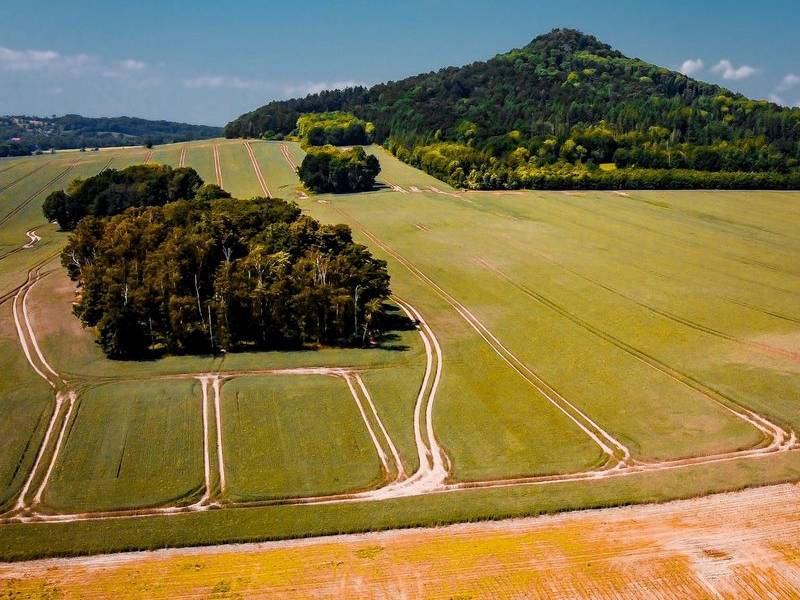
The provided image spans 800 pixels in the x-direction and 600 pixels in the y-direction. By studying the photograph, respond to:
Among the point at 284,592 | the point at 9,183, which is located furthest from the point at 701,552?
the point at 9,183

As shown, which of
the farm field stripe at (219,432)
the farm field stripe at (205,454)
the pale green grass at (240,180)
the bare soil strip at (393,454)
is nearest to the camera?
the bare soil strip at (393,454)

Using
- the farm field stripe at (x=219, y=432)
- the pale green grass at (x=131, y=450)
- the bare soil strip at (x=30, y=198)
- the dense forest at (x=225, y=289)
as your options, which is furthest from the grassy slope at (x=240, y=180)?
the pale green grass at (x=131, y=450)

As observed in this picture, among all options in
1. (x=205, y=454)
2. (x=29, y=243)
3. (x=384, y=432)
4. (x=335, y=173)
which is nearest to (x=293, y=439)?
(x=205, y=454)

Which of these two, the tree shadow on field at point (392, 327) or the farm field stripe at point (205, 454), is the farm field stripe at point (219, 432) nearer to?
the farm field stripe at point (205, 454)

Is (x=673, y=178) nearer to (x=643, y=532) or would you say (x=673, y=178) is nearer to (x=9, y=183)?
(x=643, y=532)

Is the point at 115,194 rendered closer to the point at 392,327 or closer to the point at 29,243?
the point at 29,243

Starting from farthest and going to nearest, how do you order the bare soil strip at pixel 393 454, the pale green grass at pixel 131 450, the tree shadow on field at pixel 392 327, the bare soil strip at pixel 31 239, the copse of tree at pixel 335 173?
the copse of tree at pixel 335 173
the bare soil strip at pixel 31 239
the tree shadow on field at pixel 392 327
the pale green grass at pixel 131 450
the bare soil strip at pixel 393 454
